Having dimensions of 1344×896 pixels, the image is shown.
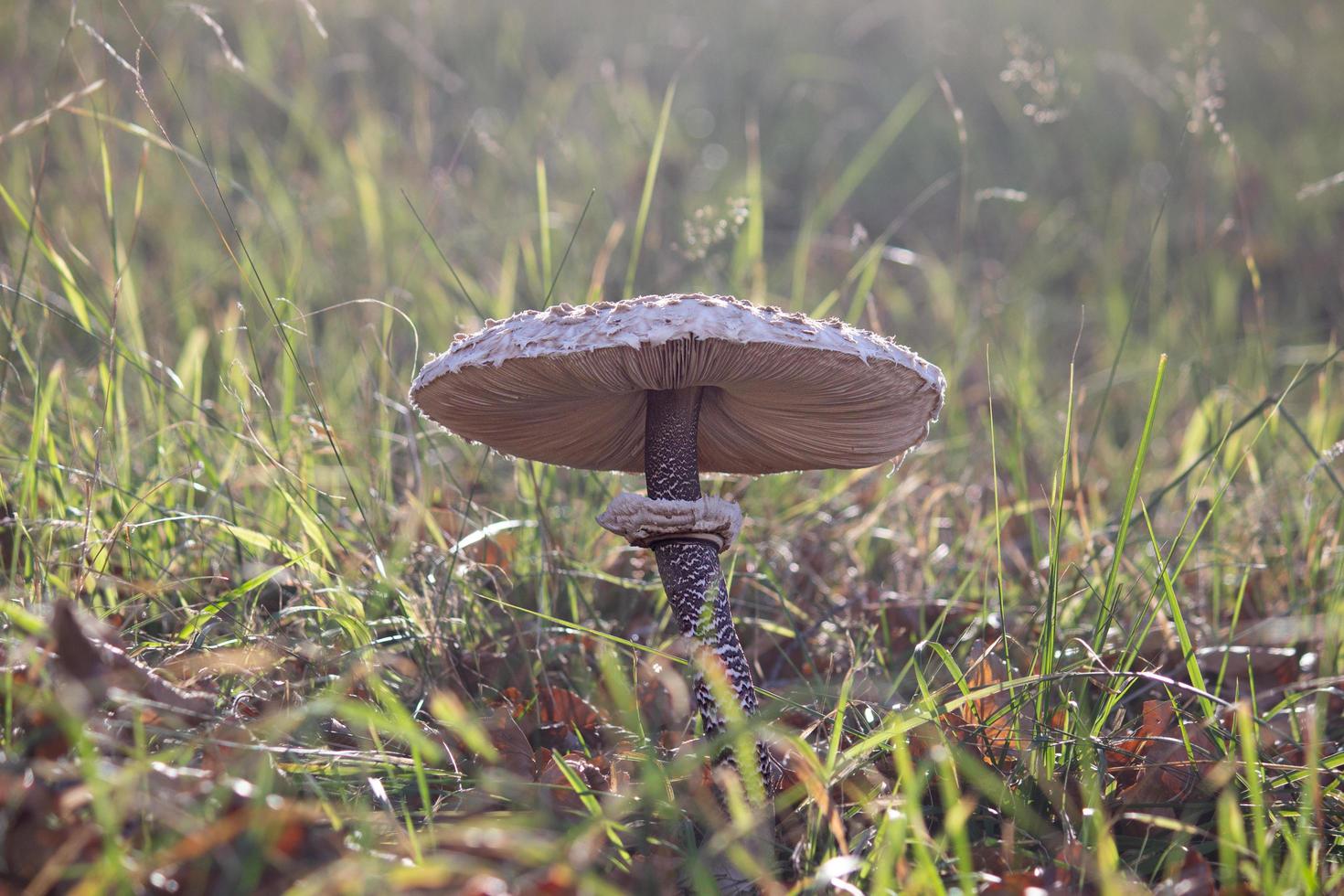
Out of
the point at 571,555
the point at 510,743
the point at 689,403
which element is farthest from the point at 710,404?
the point at 510,743

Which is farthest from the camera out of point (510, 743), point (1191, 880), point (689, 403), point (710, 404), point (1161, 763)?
point (710, 404)

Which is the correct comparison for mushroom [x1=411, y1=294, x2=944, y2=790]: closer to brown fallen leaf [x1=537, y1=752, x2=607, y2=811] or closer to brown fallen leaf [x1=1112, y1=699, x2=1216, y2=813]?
brown fallen leaf [x1=537, y1=752, x2=607, y2=811]

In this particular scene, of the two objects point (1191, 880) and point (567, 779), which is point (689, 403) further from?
point (1191, 880)

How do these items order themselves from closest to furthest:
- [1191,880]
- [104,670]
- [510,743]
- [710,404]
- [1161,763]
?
[104,670] < [1191,880] < [1161,763] < [510,743] < [710,404]

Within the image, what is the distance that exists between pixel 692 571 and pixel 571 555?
1.00 m

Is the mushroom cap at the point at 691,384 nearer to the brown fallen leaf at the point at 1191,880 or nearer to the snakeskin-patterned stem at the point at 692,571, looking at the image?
the snakeskin-patterned stem at the point at 692,571

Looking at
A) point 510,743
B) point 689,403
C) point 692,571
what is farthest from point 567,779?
point 689,403

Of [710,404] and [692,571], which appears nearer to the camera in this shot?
[692,571]

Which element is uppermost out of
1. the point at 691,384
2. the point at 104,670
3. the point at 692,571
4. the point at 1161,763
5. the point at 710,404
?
the point at 691,384

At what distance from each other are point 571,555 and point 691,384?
1.14 meters

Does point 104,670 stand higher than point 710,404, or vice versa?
point 710,404

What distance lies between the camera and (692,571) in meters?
2.53

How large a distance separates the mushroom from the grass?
28cm

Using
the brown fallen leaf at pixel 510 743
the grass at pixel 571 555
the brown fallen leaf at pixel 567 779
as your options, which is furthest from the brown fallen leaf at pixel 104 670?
the brown fallen leaf at pixel 567 779
